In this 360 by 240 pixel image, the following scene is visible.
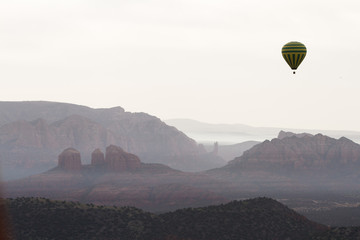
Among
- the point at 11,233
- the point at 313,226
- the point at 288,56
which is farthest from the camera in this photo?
the point at 288,56

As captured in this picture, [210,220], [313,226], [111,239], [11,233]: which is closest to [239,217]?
[210,220]

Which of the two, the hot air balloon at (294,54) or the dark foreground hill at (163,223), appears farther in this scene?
the hot air balloon at (294,54)

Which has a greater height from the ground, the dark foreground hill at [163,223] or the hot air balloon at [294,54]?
the hot air balloon at [294,54]

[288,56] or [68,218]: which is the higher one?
[288,56]

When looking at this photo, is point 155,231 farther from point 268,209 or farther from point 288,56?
point 288,56

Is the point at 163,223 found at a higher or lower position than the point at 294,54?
lower
